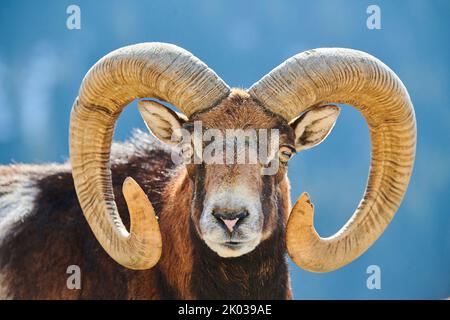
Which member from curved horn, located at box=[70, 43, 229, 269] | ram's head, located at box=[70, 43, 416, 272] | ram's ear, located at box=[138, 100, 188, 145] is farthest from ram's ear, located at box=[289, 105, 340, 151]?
ram's ear, located at box=[138, 100, 188, 145]

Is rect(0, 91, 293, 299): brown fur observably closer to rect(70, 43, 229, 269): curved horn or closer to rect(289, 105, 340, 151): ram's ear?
rect(289, 105, 340, 151): ram's ear

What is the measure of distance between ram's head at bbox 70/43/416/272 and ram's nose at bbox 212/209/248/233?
0.29 m

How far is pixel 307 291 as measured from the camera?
74.1 feet

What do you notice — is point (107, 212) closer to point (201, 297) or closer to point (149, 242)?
point (149, 242)

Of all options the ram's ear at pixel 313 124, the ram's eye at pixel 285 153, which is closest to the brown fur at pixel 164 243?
the ram's eye at pixel 285 153

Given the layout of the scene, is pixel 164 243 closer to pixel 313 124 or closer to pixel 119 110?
pixel 119 110

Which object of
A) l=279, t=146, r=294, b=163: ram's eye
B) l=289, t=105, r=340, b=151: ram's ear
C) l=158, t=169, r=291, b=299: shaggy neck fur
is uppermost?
l=289, t=105, r=340, b=151: ram's ear

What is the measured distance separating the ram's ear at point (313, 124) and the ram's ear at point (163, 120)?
1.31m

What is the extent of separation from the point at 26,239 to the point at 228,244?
3376mm

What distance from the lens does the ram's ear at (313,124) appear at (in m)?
10.5

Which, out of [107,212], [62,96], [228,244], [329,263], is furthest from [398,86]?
[62,96]

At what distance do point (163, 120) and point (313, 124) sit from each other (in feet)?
5.73

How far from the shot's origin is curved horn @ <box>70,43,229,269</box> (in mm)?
10109

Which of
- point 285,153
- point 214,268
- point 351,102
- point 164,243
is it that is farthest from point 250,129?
point 164,243
